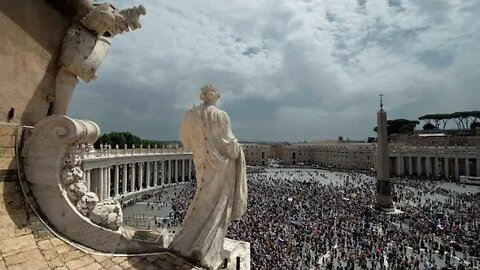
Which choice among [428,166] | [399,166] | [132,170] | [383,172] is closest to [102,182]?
[132,170]

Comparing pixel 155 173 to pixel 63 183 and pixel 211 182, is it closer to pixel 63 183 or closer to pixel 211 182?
pixel 211 182

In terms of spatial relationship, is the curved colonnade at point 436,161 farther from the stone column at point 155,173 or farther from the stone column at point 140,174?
the stone column at point 140,174

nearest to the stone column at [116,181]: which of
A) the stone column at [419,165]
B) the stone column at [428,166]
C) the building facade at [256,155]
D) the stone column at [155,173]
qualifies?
the stone column at [155,173]

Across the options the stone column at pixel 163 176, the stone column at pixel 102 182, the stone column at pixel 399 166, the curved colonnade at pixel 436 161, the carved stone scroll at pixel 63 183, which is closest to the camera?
the carved stone scroll at pixel 63 183

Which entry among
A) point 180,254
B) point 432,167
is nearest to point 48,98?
point 180,254

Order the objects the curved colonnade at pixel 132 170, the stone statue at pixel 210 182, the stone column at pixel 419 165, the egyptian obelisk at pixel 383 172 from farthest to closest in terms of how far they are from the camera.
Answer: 1. the stone column at pixel 419 165
2. the curved colonnade at pixel 132 170
3. the egyptian obelisk at pixel 383 172
4. the stone statue at pixel 210 182

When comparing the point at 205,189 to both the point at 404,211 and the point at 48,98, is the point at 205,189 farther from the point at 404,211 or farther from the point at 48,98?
the point at 404,211

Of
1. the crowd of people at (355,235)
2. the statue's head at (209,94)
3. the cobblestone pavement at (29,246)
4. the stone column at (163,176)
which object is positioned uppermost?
the statue's head at (209,94)
